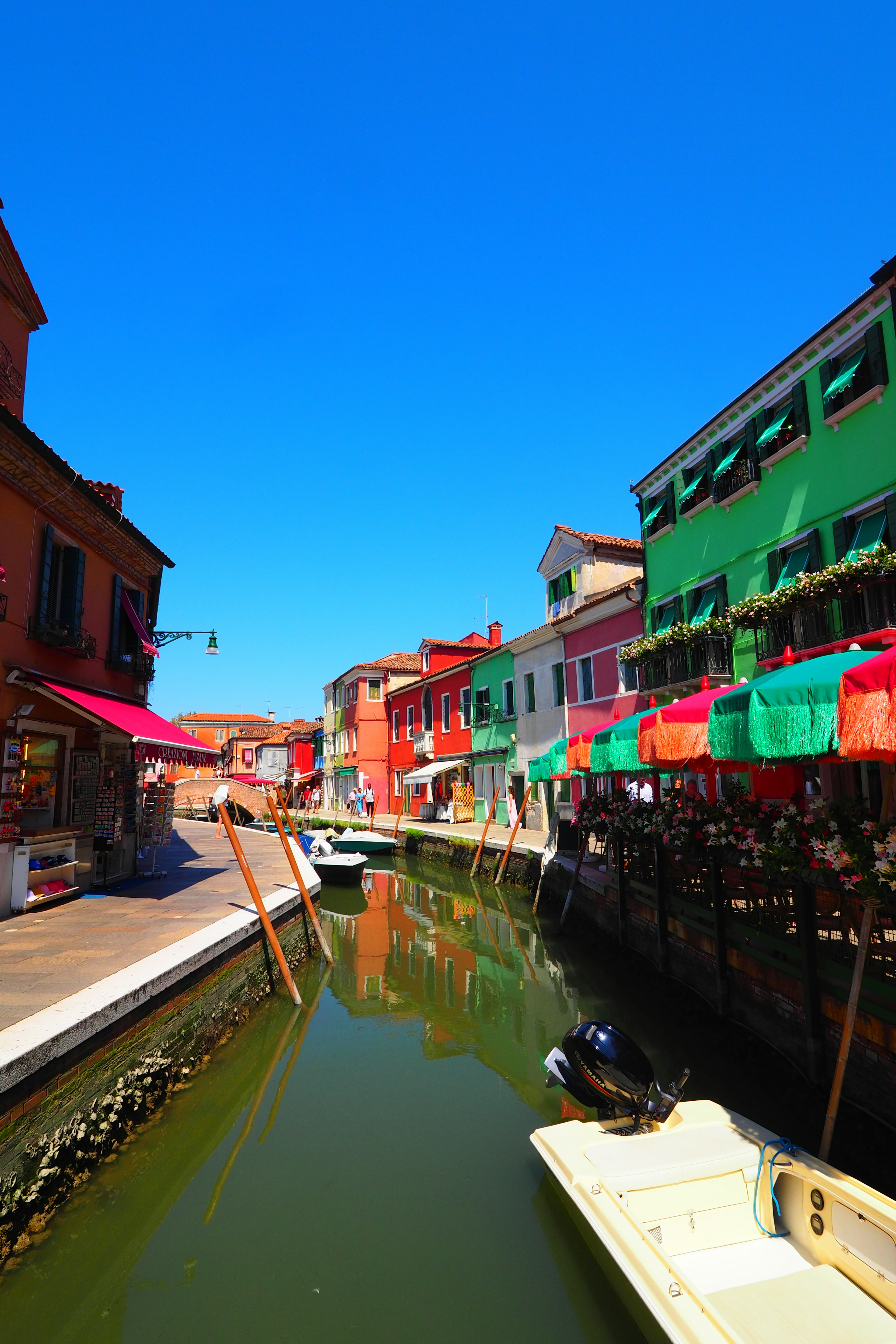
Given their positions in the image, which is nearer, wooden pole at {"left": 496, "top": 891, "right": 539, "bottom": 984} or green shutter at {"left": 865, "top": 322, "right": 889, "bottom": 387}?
wooden pole at {"left": 496, "top": 891, "right": 539, "bottom": 984}

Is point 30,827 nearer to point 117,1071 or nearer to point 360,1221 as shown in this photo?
point 117,1071

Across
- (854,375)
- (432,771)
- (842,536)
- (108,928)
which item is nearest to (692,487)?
(854,375)

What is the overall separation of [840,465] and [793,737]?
10183 millimetres

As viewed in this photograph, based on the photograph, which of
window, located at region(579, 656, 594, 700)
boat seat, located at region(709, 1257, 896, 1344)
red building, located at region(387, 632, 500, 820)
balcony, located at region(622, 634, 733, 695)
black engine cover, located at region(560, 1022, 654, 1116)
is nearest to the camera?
boat seat, located at region(709, 1257, 896, 1344)

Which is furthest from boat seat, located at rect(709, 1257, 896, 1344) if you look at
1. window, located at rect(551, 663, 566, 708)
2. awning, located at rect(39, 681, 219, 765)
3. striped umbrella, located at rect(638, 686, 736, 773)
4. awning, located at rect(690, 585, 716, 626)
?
window, located at rect(551, 663, 566, 708)

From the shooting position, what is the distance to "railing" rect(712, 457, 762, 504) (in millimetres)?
15266

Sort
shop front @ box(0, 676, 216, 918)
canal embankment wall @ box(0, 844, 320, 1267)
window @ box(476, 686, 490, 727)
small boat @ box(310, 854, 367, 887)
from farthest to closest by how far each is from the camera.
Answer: window @ box(476, 686, 490, 727), small boat @ box(310, 854, 367, 887), shop front @ box(0, 676, 216, 918), canal embankment wall @ box(0, 844, 320, 1267)

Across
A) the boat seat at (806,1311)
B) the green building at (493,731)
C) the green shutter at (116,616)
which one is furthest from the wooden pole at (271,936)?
the green building at (493,731)

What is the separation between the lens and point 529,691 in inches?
1033

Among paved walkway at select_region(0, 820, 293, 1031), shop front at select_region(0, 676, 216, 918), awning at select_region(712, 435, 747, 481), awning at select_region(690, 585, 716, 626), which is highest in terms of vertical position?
awning at select_region(712, 435, 747, 481)

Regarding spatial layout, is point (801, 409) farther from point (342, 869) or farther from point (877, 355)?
point (342, 869)

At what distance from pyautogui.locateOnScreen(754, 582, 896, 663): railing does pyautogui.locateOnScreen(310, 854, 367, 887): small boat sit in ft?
41.0

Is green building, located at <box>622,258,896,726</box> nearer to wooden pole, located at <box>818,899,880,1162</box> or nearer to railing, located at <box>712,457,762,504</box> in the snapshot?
railing, located at <box>712,457,762,504</box>

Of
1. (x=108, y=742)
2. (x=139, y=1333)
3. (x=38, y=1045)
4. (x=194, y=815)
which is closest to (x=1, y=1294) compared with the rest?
(x=139, y=1333)
